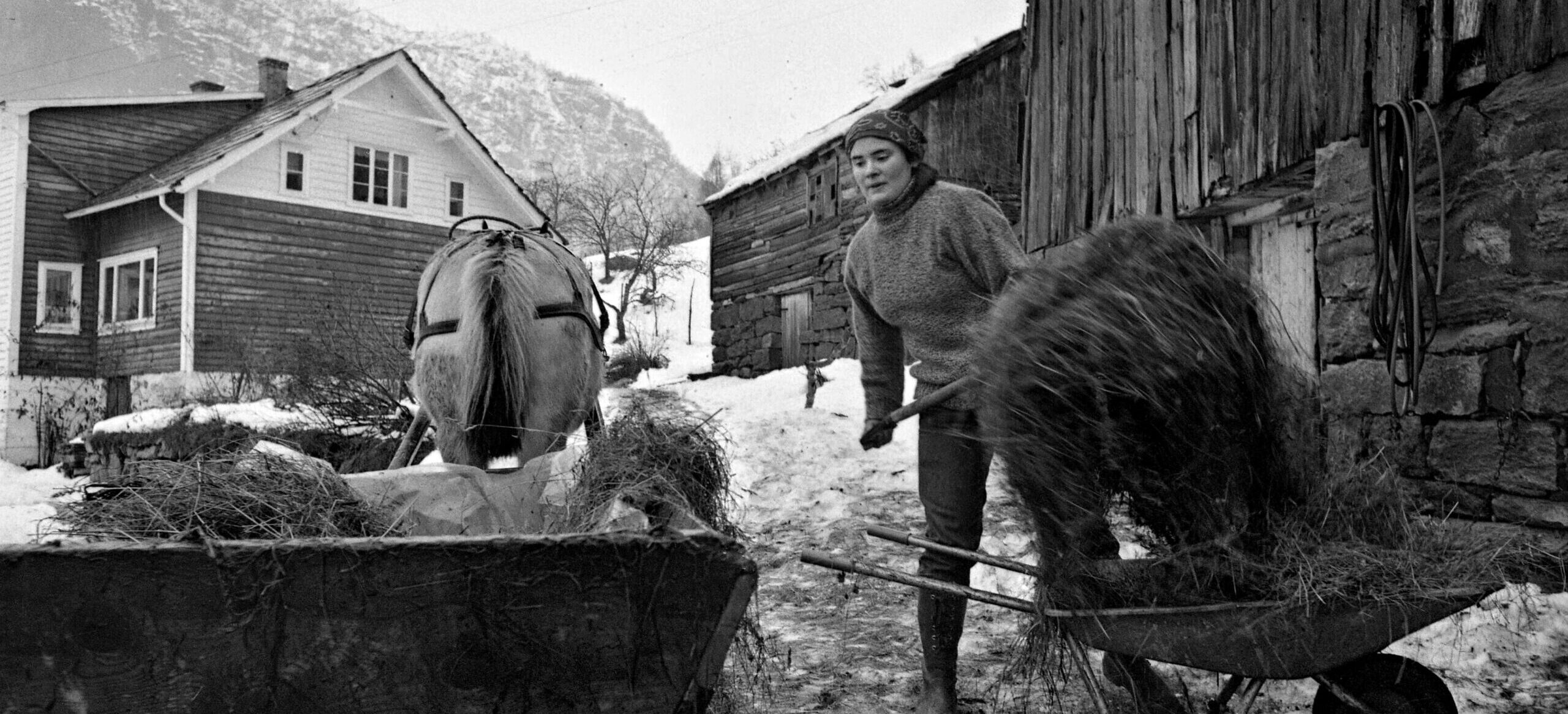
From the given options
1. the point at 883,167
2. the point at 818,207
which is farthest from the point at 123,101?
the point at 883,167

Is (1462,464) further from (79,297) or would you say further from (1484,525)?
(79,297)

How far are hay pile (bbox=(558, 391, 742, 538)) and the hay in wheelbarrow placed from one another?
72 cm

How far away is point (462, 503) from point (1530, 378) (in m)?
3.68

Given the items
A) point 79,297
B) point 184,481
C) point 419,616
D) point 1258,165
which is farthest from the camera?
point 79,297

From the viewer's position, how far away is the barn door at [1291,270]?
542cm

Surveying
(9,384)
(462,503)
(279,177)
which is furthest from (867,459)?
(9,384)

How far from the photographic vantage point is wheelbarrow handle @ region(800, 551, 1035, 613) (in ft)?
6.91

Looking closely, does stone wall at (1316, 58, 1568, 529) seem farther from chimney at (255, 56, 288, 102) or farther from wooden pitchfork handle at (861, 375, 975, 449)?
chimney at (255, 56, 288, 102)

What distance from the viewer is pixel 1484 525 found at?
3.43 m

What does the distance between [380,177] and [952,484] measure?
16.6m

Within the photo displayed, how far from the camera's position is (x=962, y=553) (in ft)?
7.23

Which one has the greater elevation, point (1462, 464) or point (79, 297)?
point (79, 297)

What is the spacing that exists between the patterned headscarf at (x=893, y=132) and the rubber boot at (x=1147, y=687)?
5.20 ft

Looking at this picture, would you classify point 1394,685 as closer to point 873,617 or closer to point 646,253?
point 873,617
